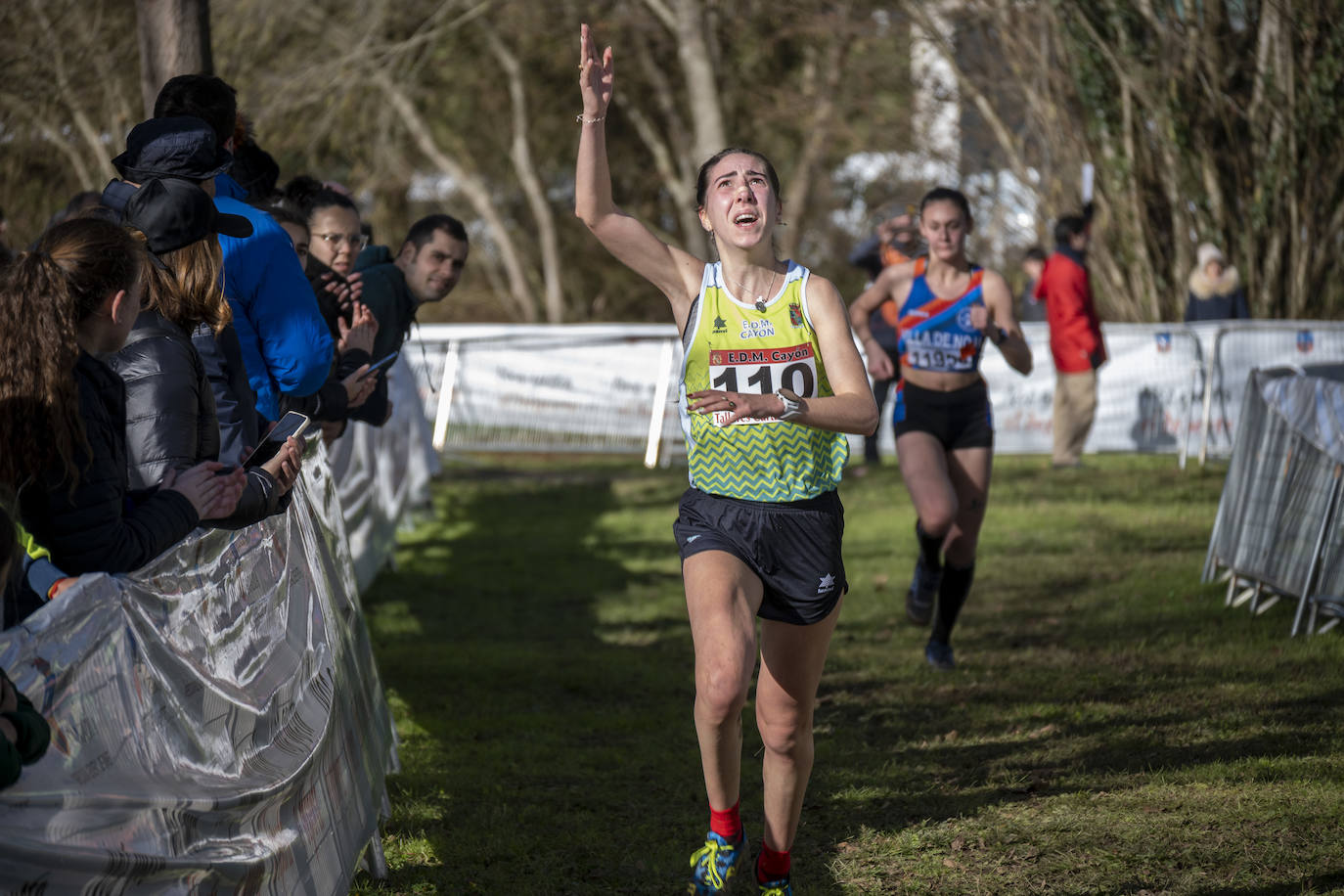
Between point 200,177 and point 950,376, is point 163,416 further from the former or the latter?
point 950,376

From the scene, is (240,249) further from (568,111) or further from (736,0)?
(568,111)

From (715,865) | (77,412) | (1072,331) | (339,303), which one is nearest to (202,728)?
(77,412)

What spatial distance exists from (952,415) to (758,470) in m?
2.98

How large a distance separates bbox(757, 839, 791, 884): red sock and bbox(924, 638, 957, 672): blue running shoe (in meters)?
3.17

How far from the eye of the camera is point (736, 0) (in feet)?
81.9

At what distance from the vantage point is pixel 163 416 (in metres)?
3.83

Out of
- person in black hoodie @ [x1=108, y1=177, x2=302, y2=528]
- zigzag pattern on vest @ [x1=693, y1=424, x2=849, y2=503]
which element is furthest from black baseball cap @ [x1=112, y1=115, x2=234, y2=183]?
zigzag pattern on vest @ [x1=693, y1=424, x2=849, y2=503]

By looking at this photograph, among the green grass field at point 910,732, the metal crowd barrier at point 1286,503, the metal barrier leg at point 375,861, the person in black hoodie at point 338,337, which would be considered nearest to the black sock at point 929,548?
the green grass field at point 910,732

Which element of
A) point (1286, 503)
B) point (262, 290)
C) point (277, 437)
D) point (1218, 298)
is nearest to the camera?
point (277, 437)

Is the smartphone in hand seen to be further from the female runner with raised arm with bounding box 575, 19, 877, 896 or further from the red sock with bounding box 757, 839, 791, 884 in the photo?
the red sock with bounding box 757, 839, 791, 884

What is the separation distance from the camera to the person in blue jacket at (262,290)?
5.03 m

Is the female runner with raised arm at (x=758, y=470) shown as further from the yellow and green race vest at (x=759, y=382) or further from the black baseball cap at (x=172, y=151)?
the black baseball cap at (x=172, y=151)

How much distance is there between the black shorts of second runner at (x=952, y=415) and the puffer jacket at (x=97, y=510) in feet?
14.0

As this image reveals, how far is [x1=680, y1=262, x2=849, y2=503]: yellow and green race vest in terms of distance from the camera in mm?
4277
